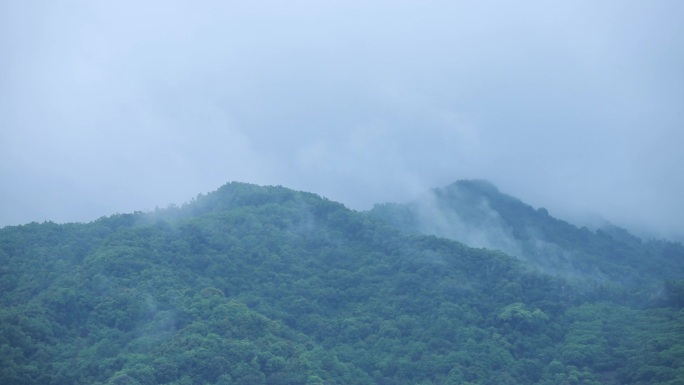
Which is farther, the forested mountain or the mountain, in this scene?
the mountain

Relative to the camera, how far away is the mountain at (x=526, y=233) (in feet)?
241

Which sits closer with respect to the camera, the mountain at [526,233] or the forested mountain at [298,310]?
the forested mountain at [298,310]

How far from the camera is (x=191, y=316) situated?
55719 mm

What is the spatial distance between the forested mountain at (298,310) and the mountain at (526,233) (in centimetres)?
806

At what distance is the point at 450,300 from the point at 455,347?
4.30 meters

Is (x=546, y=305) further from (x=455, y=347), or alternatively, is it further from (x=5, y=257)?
(x=5, y=257)

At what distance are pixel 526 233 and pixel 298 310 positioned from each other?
73.5ft

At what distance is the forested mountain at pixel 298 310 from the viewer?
52719mm

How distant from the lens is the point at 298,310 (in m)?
60.7

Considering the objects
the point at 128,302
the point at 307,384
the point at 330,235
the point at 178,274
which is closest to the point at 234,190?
the point at 330,235

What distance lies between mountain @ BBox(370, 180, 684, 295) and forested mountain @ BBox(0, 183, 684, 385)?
806 cm

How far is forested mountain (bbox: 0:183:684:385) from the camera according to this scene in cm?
5272

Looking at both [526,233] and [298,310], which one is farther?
[526,233]

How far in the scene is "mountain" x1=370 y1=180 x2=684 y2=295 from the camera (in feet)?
241
